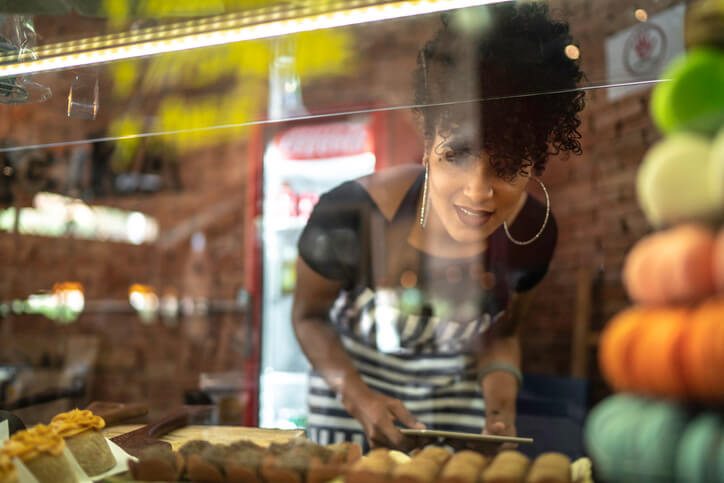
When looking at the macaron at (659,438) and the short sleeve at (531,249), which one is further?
the short sleeve at (531,249)

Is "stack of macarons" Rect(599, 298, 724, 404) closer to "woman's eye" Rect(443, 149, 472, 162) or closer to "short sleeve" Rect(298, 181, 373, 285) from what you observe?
"woman's eye" Rect(443, 149, 472, 162)

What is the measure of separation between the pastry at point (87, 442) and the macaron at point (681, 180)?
0.95 meters

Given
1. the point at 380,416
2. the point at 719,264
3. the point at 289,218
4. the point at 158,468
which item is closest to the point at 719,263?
the point at 719,264

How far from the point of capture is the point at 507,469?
0.72m

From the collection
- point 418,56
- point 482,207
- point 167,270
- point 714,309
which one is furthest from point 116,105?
point 167,270

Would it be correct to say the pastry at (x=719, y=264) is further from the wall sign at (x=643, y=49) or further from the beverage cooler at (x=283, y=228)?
the beverage cooler at (x=283, y=228)

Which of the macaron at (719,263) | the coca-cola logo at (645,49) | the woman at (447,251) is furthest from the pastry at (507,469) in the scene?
the coca-cola logo at (645,49)

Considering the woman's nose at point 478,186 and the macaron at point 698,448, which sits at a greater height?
the woman's nose at point 478,186

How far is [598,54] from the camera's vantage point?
950mm

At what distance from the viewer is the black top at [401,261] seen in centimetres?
159

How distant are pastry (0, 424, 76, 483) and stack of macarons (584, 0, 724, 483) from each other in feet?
2.64

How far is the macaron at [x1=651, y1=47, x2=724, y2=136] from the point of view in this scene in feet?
1.73

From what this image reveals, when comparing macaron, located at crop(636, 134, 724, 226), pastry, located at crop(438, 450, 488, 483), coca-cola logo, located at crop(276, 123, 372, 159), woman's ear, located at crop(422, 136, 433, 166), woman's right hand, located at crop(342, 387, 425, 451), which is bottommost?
woman's right hand, located at crop(342, 387, 425, 451)

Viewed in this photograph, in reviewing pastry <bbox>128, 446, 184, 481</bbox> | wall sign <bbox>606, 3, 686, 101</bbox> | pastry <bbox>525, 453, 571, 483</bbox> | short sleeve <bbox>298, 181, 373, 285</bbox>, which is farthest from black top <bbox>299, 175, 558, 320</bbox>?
pastry <bbox>128, 446, 184, 481</bbox>
